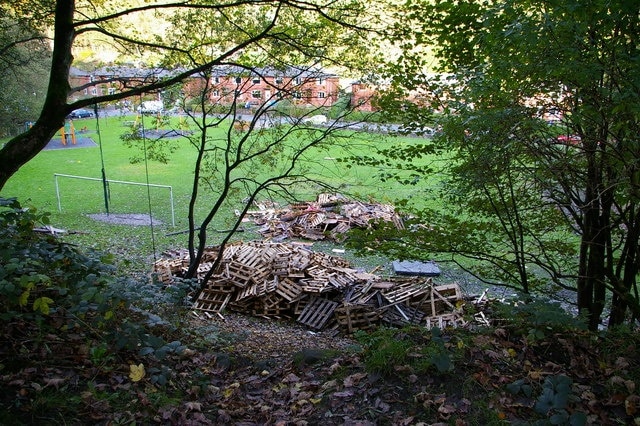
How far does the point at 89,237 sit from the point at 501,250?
11.6 metres

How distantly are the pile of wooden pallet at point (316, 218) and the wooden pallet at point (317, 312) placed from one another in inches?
186

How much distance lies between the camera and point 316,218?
51.1 feet

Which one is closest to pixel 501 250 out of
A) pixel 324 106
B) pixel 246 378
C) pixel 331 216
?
pixel 324 106

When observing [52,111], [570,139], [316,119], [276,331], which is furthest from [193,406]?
[316,119]

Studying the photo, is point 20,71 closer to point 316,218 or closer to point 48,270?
point 48,270

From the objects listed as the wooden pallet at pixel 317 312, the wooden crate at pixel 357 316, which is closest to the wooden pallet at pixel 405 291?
the wooden crate at pixel 357 316

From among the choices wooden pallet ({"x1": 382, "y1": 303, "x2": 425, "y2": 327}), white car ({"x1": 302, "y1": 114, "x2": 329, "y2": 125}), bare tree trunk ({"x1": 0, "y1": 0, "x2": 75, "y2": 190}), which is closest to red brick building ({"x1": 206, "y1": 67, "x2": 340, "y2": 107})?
white car ({"x1": 302, "y1": 114, "x2": 329, "y2": 125})

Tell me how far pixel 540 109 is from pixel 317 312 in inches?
258

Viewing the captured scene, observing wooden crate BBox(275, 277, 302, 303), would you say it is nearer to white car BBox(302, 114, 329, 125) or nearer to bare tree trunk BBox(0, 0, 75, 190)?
white car BBox(302, 114, 329, 125)

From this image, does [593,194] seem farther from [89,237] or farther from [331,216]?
[89,237]

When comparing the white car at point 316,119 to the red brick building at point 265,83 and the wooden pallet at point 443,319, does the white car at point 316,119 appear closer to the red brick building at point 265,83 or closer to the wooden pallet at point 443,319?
the red brick building at point 265,83

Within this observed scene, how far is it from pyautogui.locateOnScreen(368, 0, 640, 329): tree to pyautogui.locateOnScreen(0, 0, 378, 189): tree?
1.05m

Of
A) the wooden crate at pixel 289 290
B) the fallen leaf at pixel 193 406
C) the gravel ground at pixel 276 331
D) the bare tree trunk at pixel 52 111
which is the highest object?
the bare tree trunk at pixel 52 111

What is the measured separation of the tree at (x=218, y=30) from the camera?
535 cm
